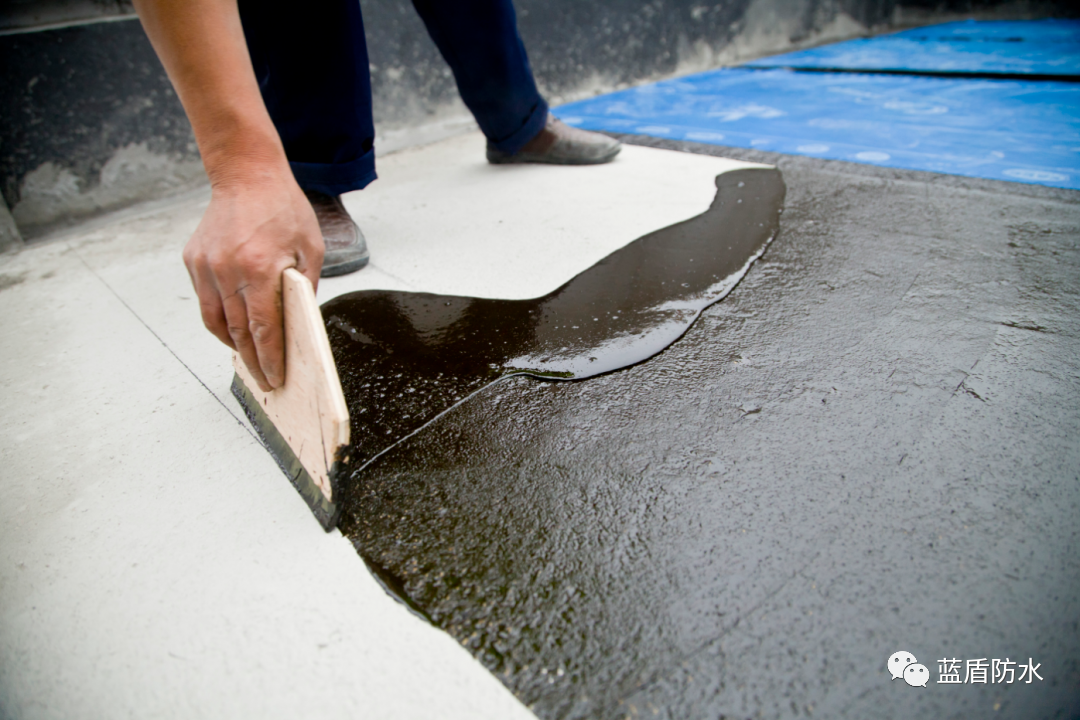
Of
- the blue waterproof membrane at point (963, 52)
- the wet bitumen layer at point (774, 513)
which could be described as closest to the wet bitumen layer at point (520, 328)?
the wet bitumen layer at point (774, 513)

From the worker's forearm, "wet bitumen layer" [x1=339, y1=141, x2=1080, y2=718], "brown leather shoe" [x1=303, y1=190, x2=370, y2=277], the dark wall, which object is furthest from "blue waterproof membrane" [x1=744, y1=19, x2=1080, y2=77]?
the worker's forearm

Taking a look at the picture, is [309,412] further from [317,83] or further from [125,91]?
[125,91]

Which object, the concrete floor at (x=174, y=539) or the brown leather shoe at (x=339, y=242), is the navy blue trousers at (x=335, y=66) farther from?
the concrete floor at (x=174, y=539)

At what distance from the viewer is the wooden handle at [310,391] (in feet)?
2.29

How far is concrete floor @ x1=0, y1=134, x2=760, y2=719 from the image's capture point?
63 centimetres

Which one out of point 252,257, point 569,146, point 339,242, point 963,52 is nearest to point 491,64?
point 569,146

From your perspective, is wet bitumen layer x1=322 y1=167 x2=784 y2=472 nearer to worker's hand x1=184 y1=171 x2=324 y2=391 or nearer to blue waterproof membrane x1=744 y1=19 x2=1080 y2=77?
worker's hand x1=184 y1=171 x2=324 y2=391

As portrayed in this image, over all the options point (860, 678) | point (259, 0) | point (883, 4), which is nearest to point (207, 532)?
point (860, 678)

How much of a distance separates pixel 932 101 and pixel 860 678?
305 cm

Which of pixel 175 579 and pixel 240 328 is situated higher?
pixel 240 328

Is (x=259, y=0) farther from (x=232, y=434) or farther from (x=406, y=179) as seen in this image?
(x=232, y=434)

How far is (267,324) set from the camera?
758 millimetres

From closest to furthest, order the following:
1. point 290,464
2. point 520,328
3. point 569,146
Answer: point 290,464, point 520,328, point 569,146

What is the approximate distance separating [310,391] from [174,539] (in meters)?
0.30
